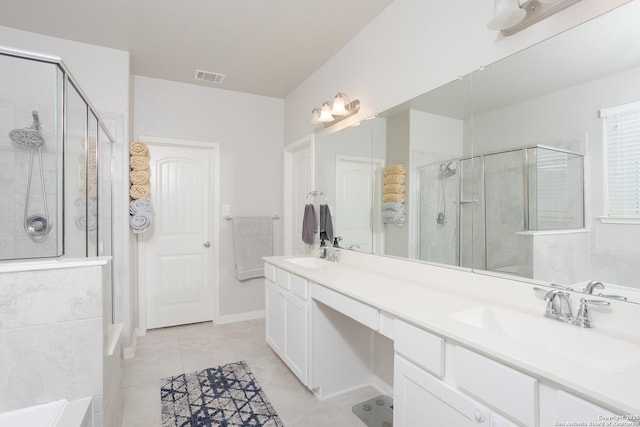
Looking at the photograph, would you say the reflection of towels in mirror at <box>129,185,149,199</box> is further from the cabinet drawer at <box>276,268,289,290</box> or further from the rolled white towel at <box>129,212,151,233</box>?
the cabinet drawer at <box>276,268,289,290</box>

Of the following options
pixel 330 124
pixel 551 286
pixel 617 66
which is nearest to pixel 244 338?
pixel 330 124

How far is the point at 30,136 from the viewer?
72.6 inches

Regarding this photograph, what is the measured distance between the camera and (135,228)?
299 centimetres

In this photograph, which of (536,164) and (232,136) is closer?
(536,164)

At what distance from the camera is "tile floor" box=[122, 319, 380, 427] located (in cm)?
193

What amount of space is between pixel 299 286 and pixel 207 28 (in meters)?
2.08

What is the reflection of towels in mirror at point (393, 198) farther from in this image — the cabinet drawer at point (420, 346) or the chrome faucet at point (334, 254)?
the cabinet drawer at point (420, 346)

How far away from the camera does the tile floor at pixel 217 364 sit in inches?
76.0

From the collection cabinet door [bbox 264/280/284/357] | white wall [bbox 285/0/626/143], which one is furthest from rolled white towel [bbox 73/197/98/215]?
white wall [bbox 285/0/626/143]

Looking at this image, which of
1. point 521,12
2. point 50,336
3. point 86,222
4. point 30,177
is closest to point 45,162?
point 30,177

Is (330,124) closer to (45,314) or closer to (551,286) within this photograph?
(551,286)

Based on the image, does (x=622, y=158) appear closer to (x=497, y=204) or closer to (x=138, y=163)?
(x=497, y=204)

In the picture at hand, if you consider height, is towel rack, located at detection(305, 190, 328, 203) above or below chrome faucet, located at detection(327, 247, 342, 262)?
above

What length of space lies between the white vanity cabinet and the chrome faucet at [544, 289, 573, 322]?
52.2 inches
